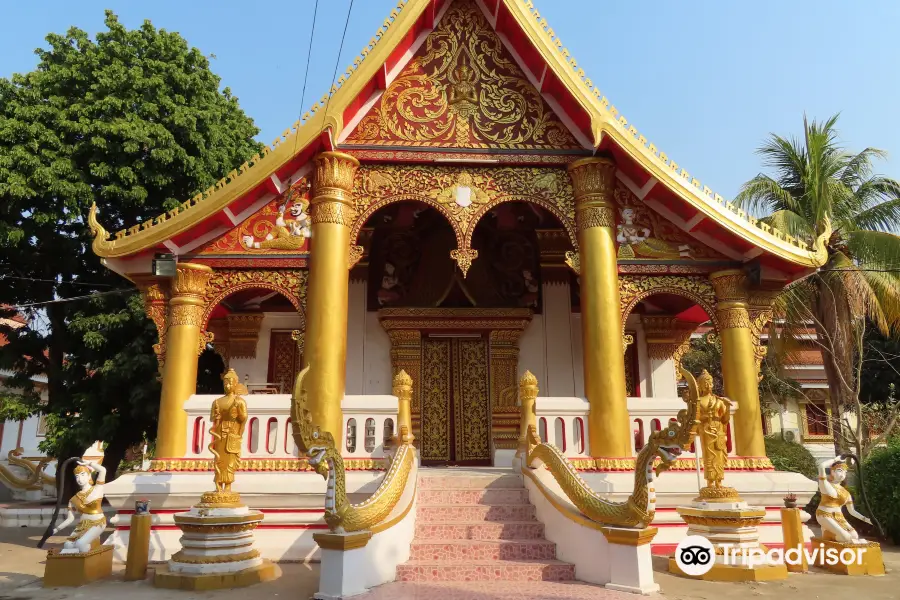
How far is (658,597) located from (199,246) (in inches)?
248

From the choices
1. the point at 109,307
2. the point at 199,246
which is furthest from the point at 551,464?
the point at 109,307

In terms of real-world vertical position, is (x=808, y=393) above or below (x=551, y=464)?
above

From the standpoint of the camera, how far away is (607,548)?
5.41 m

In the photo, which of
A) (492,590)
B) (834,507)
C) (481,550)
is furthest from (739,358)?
(492,590)

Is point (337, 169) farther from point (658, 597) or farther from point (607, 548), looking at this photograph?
point (658, 597)

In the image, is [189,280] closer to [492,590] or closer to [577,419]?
[577,419]

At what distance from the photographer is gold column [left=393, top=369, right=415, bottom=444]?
7562 mm

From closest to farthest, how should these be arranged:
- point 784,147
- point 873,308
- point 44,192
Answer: point 44,192, point 873,308, point 784,147

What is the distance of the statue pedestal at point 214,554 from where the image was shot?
5688 mm

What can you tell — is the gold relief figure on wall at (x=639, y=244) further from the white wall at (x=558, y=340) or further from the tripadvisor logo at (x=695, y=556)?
the tripadvisor logo at (x=695, y=556)

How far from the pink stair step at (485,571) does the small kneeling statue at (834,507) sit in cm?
287

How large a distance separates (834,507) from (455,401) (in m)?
5.17

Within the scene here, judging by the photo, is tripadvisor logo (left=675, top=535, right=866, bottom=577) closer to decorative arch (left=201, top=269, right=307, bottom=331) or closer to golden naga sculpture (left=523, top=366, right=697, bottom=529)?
golden naga sculpture (left=523, top=366, right=697, bottom=529)

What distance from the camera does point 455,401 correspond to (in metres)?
10.2
